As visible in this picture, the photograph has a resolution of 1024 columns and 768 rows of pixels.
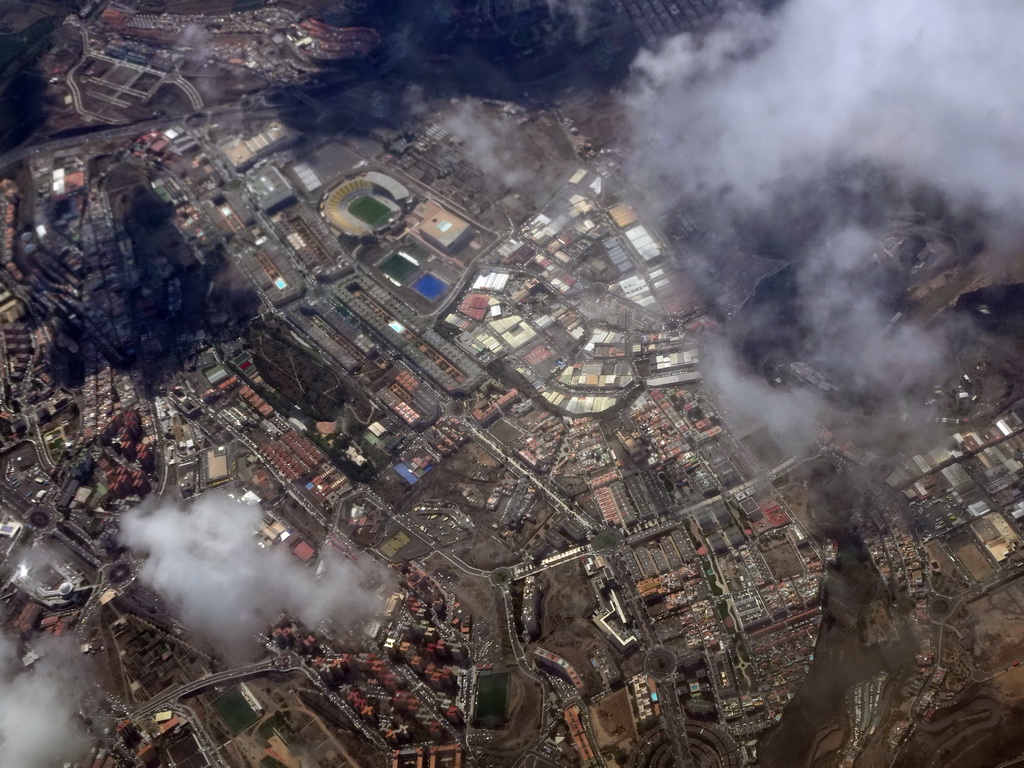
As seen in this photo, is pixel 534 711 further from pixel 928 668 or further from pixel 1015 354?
pixel 1015 354

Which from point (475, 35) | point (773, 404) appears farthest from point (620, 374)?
point (475, 35)

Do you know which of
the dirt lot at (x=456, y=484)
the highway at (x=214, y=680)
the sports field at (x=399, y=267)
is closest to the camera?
the highway at (x=214, y=680)

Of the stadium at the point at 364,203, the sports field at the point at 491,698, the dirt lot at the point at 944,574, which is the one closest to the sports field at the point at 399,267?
the stadium at the point at 364,203

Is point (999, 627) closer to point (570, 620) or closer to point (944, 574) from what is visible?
point (944, 574)

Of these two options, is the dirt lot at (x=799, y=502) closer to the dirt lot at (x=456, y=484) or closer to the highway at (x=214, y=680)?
the dirt lot at (x=456, y=484)

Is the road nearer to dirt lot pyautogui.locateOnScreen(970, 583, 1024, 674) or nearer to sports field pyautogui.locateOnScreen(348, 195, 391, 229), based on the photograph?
sports field pyautogui.locateOnScreen(348, 195, 391, 229)
